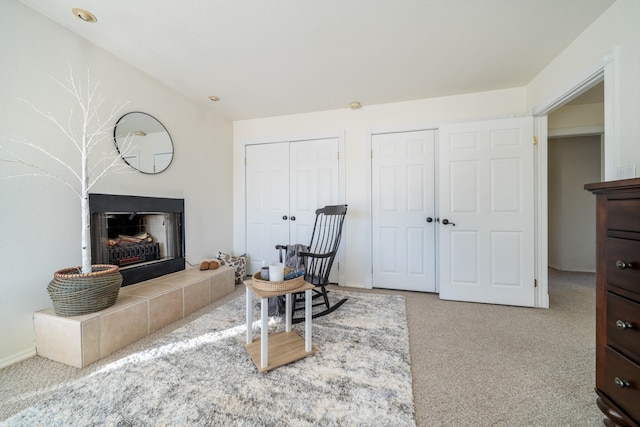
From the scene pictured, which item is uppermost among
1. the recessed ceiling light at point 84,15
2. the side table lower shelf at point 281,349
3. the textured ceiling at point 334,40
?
the recessed ceiling light at point 84,15

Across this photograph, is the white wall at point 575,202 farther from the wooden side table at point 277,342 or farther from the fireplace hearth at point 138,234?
the fireplace hearth at point 138,234

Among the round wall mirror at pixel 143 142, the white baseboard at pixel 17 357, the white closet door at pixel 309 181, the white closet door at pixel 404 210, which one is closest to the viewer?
the white baseboard at pixel 17 357

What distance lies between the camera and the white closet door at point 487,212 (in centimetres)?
249

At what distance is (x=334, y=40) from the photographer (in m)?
1.90

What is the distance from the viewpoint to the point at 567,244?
4.02 meters

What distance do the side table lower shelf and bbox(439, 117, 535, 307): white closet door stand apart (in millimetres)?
1852

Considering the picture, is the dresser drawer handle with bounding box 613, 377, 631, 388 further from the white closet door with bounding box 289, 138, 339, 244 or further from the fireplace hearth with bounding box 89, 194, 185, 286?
the fireplace hearth with bounding box 89, 194, 185, 286

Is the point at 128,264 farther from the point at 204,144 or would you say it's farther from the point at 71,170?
the point at 204,144

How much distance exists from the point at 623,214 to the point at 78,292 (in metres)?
2.92

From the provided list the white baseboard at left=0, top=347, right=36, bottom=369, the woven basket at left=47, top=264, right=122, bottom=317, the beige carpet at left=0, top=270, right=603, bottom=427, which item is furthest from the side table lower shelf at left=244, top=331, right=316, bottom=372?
the white baseboard at left=0, top=347, right=36, bottom=369

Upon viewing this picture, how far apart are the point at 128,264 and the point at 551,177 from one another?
631 cm

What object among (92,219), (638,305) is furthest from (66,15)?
(638,305)

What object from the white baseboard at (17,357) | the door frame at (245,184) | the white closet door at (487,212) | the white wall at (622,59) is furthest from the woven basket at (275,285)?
the white wall at (622,59)

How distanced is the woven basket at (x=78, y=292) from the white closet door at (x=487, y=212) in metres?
3.08
